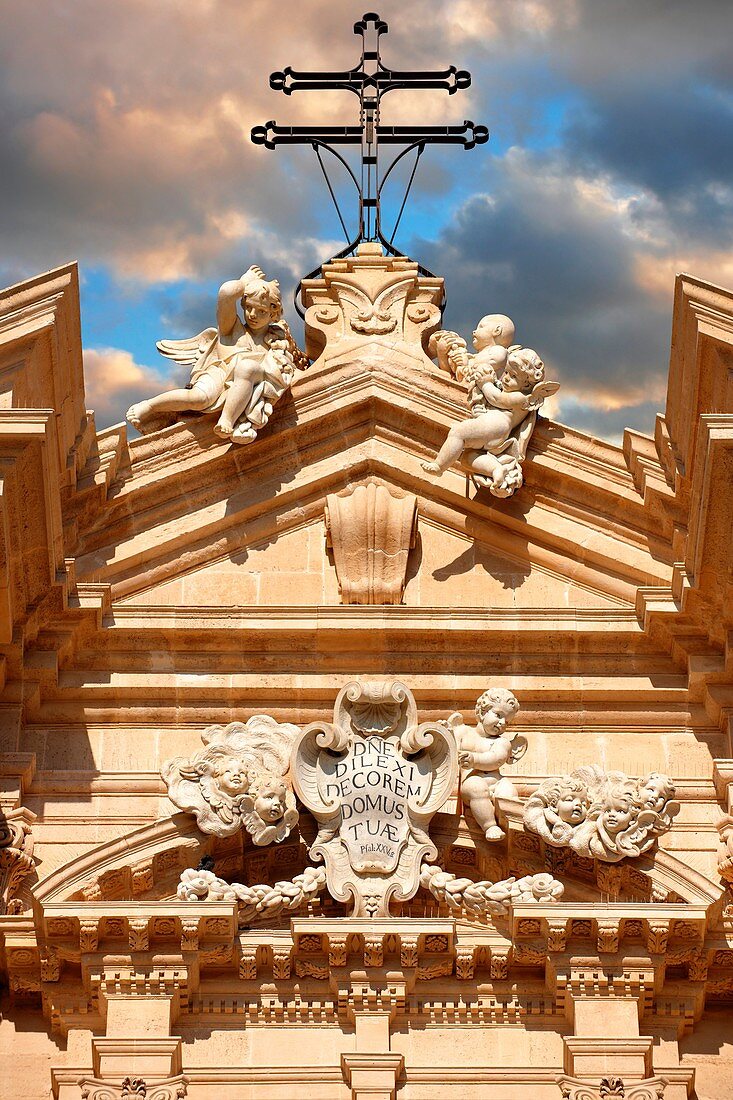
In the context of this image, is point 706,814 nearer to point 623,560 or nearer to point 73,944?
point 623,560

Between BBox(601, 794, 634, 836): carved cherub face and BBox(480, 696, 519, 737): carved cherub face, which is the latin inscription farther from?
BBox(601, 794, 634, 836): carved cherub face

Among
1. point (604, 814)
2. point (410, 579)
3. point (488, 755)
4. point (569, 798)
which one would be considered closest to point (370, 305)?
point (410, 579)

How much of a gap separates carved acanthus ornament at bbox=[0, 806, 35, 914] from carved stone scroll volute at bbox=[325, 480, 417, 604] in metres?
3.18

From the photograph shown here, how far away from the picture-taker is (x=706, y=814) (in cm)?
1967

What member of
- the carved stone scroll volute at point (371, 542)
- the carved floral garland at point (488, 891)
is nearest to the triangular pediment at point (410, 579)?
the carved stone scroll volute at point (371, 542)

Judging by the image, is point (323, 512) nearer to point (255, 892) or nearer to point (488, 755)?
point (488, 755)

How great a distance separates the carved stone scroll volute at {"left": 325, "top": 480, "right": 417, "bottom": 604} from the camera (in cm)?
2059

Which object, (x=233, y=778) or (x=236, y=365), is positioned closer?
(x=233, y=778)

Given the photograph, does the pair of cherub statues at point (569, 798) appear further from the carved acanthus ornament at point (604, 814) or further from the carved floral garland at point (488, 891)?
the carved floral garland at point (488, 891)

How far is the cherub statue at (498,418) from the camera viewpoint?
20562mm

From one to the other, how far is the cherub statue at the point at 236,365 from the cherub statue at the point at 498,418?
1.42 metres

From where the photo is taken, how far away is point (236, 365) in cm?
2094

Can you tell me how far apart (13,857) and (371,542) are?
383 centimetres

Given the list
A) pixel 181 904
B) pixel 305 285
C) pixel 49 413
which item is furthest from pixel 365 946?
pixel 305 285
